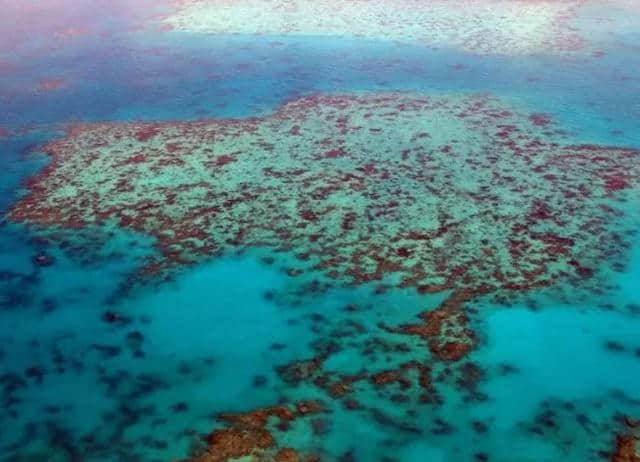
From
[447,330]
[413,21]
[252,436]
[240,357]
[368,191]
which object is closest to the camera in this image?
[252,436]

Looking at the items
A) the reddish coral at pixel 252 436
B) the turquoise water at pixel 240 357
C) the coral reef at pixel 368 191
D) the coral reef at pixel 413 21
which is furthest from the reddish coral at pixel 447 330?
the coral reef at pixel 413 21

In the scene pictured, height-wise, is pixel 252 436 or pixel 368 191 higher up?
pixel 368 191

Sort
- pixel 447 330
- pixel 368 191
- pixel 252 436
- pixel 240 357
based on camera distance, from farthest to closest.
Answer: pixel 368 191 → pixel 447 330 → pixel 240 357 → pixel 252 436

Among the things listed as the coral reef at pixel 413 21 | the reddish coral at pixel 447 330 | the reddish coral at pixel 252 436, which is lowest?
the reddish coral at pixel 252 436

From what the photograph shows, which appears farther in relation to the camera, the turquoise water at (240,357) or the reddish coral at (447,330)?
the reddish coral at (447,330)

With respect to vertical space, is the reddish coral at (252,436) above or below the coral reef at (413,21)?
below

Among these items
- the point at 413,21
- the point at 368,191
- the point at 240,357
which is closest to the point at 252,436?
the point at 240,357

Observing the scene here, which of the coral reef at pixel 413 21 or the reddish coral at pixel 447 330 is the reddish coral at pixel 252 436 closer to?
the reddish coral at pixel 447 330

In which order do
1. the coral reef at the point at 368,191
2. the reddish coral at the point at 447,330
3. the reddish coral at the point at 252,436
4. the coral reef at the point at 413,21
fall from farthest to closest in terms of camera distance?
1. the coral reef at the point at 413,21
2. the coral reef at the point at 368,191
3. the reddish coral at the point at 447,330
4. the reddish coral at the point at 252,436

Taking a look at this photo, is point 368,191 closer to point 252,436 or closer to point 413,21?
point 252,436

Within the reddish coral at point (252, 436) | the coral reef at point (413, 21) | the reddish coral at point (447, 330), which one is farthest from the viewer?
the coral reef at point (413, 21)

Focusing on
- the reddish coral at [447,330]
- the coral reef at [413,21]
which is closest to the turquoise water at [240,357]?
the reddish coral at [447,330]
